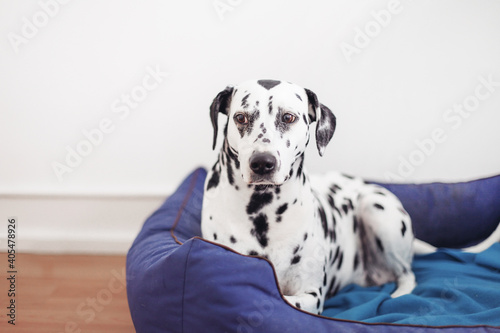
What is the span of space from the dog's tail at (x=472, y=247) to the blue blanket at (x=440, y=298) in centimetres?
6

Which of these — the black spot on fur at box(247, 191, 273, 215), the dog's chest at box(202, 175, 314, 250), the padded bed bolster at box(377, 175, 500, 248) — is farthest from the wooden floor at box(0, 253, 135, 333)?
the padded bed bolster at box(377, 175, 500, 248)

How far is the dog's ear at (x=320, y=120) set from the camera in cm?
177

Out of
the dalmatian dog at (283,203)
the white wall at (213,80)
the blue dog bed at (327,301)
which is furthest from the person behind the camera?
the white wall at (213,80)

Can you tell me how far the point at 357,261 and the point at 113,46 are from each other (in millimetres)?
1871

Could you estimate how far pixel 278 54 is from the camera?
8.86 ft

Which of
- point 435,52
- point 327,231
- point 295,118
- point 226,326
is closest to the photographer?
point 226,326

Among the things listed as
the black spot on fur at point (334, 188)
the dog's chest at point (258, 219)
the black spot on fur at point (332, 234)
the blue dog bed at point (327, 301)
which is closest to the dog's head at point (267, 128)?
the dog's chest at point (258, 219)

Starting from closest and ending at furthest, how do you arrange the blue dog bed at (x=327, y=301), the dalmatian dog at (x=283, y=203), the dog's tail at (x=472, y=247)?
the blue dog bed at (x=327, y=301) → the dalmatian dog at (x=283, y=203) → the dog's tail at (x=472, y=247)

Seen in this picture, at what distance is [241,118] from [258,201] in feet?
1.04

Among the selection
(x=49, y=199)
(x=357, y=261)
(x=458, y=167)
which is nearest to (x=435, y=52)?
(x=458, y=167)

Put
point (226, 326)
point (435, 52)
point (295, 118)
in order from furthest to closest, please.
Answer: point (435, 52), point (295, 118), point (226, 326)

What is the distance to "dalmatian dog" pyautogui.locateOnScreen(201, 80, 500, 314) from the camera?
5.13 feet

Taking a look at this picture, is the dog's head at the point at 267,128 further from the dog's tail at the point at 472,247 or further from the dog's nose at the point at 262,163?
the dog's tail at the point at 472,247

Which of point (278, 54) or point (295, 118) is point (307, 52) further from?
point (295, 118)
